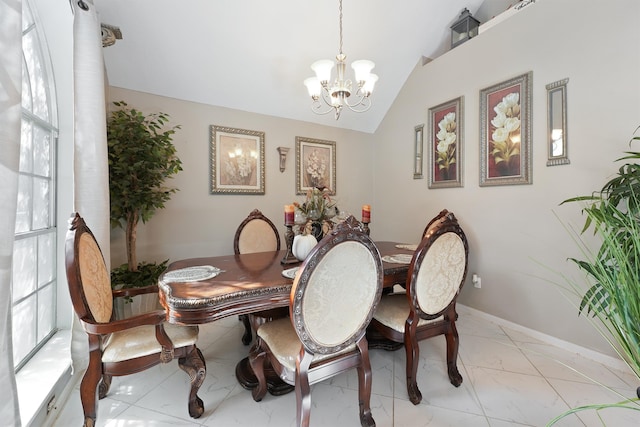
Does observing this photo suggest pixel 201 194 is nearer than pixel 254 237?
No

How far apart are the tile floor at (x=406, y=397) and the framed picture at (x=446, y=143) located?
1851 mm

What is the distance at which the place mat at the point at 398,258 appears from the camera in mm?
1968

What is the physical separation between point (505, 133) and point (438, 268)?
188 cm

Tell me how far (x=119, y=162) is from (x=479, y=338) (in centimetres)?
350

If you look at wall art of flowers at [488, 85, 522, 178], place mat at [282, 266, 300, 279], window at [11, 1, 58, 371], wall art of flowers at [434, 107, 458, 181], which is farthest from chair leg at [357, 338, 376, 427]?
wall art of flowers at [434, 107, 458, 181]

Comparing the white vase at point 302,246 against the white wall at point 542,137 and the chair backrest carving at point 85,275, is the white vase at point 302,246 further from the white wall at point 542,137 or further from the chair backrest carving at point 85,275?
the white wall at point 542,137

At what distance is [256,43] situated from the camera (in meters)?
2.82

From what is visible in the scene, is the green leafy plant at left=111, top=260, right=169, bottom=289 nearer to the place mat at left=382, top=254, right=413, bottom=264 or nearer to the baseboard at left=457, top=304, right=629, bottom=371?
the place mat at left=382, top=254, right=413, bottom=264

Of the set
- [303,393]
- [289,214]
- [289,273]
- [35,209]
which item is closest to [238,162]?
[289,214]

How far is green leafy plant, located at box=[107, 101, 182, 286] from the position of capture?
231cm

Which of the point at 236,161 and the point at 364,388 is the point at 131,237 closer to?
the point at 236,161

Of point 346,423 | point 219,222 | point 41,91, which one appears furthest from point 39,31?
point 346,423

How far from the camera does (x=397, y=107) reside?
3.91 metres

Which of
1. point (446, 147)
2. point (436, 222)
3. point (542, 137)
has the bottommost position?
point (436, 222)
